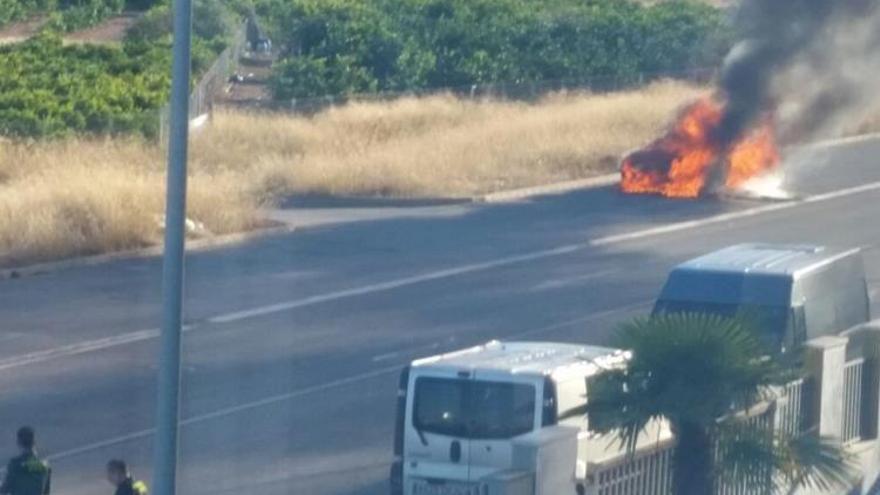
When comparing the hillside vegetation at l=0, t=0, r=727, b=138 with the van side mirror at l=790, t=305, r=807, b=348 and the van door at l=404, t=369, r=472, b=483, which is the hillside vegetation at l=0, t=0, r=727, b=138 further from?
the van door at l=404, t=369, r=472, b=483

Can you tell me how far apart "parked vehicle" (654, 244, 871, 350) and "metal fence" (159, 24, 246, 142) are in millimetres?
17307

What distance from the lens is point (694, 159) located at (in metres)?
34.5

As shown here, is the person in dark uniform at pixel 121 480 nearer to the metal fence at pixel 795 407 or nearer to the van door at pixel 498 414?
the van door at pixel 498 414

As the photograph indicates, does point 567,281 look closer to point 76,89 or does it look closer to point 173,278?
point 173,278

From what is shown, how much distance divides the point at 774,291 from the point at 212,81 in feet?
93.6

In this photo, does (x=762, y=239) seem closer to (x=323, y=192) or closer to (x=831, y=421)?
(x=323, y=192)

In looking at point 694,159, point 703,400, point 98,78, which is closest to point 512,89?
point 98,78

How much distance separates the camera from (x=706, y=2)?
6881cm

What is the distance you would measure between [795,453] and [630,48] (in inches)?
1939

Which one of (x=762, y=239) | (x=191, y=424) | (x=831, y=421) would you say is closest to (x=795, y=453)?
(x=831, y=421)

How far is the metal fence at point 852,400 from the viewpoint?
Answer: 14586 millimetres

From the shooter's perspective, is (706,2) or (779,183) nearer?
(779,183)

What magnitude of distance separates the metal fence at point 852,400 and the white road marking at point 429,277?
8904mm

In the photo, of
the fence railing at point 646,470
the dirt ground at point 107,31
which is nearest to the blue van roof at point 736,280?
the fence railing at point 646,470
